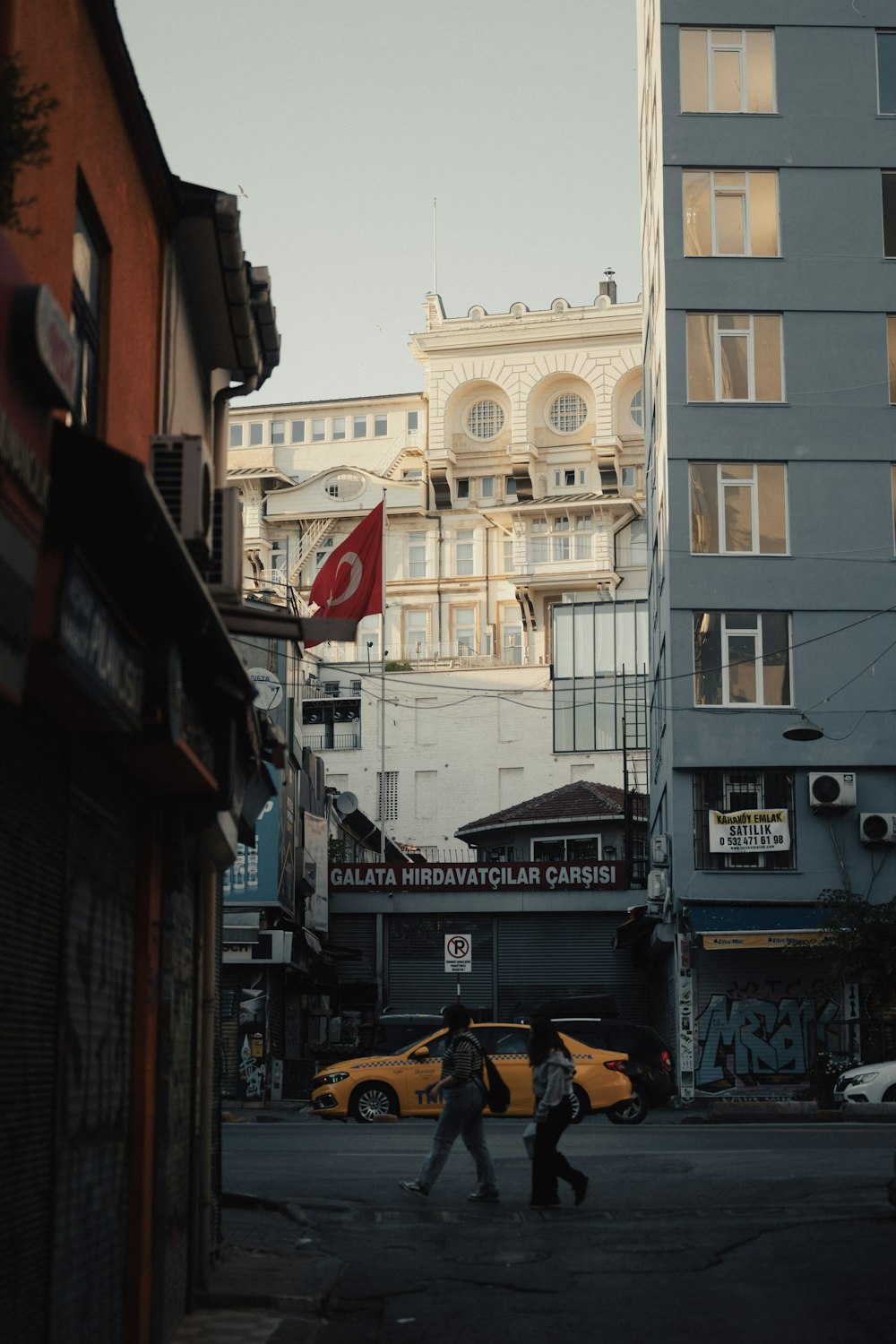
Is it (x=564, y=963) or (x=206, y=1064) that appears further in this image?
(x=564, y=963)

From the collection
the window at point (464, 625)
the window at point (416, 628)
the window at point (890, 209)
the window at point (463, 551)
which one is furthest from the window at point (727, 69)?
the window at point (416, 628)

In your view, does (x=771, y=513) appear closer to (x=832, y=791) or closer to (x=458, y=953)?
(x=832, y=791)

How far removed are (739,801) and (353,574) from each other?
15.3 m

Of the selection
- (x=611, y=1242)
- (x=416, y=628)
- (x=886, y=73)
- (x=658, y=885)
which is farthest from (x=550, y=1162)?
(x=416, y=628)

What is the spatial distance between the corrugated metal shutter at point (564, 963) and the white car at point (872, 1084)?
13.7 m

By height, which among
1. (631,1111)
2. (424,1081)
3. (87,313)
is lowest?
(631,1111)

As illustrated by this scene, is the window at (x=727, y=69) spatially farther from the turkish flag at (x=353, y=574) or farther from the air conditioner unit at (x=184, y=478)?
the air conditioner unit at (x=184, y=478)

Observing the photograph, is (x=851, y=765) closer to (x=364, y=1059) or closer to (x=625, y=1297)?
(x=364, y=1059)

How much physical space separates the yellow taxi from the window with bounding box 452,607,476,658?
6126cm

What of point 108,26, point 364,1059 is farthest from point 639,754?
point 108,26

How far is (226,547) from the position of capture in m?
9.92

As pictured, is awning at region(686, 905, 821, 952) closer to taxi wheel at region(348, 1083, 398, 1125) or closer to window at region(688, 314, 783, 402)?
taxi wheel at region(348, 1083, 398, 1125)

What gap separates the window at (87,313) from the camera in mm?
7750

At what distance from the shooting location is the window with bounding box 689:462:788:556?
3400 centimetres
